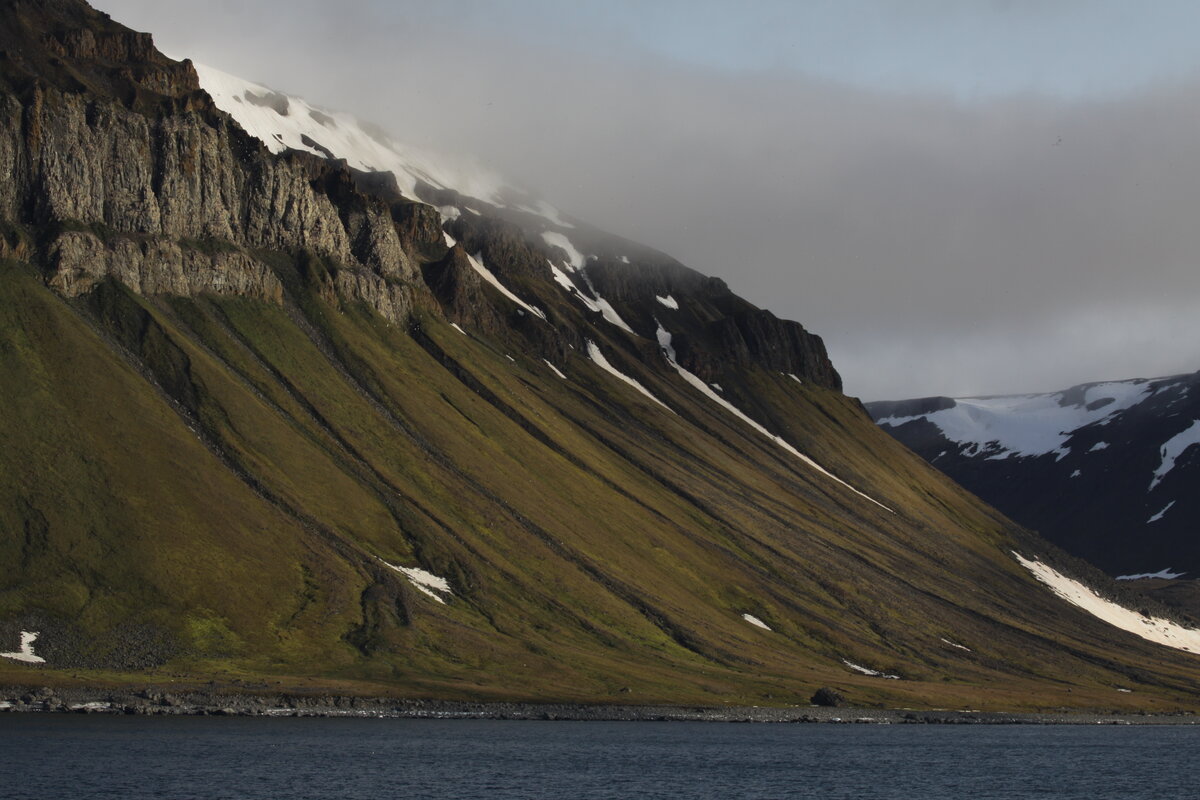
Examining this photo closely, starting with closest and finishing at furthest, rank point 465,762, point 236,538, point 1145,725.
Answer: point 465,762, point 236,538, point 1145,725

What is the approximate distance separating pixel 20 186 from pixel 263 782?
457ft

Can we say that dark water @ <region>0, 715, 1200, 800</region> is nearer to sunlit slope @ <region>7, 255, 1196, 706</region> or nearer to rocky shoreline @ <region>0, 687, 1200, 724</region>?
rocky shoreline @ <region>0, 687, 1200, 724</region>

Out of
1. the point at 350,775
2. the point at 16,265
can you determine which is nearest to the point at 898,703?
the point at 350,775

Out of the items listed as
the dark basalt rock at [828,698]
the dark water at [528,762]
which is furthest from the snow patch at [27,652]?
the dark basalt rock at [828,698]

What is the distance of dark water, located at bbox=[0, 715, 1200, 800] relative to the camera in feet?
287

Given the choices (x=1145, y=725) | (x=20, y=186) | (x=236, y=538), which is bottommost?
(x=1145, y=725)

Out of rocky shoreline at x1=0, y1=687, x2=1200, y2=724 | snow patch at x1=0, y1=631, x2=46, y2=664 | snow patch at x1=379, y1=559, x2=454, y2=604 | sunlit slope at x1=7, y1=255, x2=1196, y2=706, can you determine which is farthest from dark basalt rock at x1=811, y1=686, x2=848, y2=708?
snow patch at x1=0, y1=631, x2=46, y2=664

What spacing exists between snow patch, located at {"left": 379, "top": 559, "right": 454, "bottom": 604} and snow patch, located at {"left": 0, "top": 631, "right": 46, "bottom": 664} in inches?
1934

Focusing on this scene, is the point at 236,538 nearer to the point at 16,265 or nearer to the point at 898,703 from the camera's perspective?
the point at 16,265

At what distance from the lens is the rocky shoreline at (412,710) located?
11731cm

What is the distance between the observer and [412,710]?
137 m

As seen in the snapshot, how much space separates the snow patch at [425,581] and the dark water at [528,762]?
3599cm

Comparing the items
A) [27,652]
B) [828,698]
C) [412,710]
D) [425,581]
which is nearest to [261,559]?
[425,581]

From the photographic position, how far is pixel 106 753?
3728 inches
